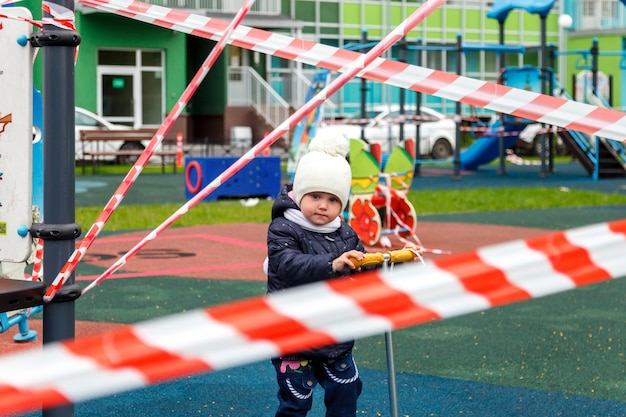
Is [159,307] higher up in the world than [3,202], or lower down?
lower down

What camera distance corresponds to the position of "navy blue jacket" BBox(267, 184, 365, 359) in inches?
138

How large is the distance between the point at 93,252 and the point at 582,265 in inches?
343

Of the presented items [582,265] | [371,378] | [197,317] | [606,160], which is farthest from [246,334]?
[606,160]

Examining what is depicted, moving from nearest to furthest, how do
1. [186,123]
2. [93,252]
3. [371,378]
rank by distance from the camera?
[371,378], [93,252], [186,123]

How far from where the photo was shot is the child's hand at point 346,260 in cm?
322

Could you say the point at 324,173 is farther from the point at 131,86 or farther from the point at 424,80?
the point at 131,86

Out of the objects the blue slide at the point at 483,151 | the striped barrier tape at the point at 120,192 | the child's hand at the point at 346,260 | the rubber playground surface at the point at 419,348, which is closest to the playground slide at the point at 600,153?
the blue slide at the point at 483,151

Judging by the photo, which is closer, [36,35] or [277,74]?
[36,35]

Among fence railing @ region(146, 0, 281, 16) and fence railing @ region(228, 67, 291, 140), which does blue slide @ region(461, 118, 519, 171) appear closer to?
fence railing @ region(228, 67, 291, 140)

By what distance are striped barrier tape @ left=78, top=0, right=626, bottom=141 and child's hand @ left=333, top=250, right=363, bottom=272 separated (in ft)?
2.16

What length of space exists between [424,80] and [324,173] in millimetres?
510

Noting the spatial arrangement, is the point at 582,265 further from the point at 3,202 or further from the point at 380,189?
the point at 380,189

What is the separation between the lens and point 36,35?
338 cm

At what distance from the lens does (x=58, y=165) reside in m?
3.37
